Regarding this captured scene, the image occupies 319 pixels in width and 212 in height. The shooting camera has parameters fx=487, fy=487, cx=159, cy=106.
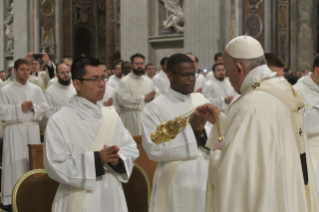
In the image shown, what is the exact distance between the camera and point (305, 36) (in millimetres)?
15844

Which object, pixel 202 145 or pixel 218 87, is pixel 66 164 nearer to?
pixel 202 145

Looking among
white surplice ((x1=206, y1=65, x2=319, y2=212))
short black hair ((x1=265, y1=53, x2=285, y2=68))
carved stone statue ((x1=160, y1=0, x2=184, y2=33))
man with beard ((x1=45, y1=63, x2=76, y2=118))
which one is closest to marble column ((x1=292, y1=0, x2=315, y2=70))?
carved stone statue ((x1=160, y1=0, x2=184, y2=33))

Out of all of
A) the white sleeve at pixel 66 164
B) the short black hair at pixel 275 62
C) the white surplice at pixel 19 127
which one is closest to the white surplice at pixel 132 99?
the white surplice at pixel 19 127

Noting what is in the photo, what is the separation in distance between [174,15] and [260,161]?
1161cm

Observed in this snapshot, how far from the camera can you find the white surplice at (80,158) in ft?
11.2

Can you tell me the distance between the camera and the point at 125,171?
360cm

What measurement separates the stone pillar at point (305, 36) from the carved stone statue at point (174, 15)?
4.40 m

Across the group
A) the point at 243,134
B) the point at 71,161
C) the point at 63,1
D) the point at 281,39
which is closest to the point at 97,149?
the point at 71,161

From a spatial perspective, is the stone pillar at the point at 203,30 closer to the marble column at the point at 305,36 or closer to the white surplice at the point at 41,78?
the marble column at the point at 305,36

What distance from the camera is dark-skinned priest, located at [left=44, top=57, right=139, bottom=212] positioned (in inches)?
135

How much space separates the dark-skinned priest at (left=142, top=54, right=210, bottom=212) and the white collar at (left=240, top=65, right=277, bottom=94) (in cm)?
130

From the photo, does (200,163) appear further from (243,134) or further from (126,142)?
(243,134)

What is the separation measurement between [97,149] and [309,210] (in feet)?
5.14

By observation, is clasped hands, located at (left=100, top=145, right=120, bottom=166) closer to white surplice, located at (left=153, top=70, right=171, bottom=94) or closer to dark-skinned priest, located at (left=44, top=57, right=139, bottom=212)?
dark-skinned priest, located at (left=44, top=57, right=139, bottom=212)
